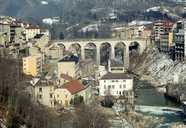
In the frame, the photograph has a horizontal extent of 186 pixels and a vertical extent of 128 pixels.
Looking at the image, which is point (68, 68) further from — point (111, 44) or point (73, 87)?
point (111, 44)

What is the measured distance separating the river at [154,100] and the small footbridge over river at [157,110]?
52 centimetres

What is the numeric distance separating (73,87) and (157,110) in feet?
11.5

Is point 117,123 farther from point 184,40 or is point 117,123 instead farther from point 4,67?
point 184,40

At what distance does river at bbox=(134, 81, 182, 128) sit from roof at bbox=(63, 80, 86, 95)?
114 inches

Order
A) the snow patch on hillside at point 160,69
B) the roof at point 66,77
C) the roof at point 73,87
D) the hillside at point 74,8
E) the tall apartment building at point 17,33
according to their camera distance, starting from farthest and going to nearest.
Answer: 1. the hillside at point 74,8
2. the tall apartment building at point 17,33
3. the snow patch on hillside at point 160,69
4. the roof at point 66,77
5. the roof at point 73,87

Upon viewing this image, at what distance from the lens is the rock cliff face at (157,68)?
29.1 meters

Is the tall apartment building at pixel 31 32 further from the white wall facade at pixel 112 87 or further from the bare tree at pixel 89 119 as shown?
the bare tree at pixel 89 119

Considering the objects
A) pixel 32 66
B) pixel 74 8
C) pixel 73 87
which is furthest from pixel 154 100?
pixel 74 8

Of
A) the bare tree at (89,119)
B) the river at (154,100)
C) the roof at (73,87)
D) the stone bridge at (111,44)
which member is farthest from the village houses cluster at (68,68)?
the bare tree at (89,119)

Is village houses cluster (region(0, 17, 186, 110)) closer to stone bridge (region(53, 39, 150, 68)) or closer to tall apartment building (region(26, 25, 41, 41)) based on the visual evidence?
tall apartment building (region(26, 25, 41, 41))

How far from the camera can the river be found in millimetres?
19845

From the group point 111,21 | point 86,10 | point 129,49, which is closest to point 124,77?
point 129,49

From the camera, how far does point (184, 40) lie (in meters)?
32.0

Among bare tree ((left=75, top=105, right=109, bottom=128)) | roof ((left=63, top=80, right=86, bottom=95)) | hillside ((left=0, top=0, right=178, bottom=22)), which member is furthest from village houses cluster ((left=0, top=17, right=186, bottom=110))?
hillside ((left=0, top=0, right=178, bottom=22))
